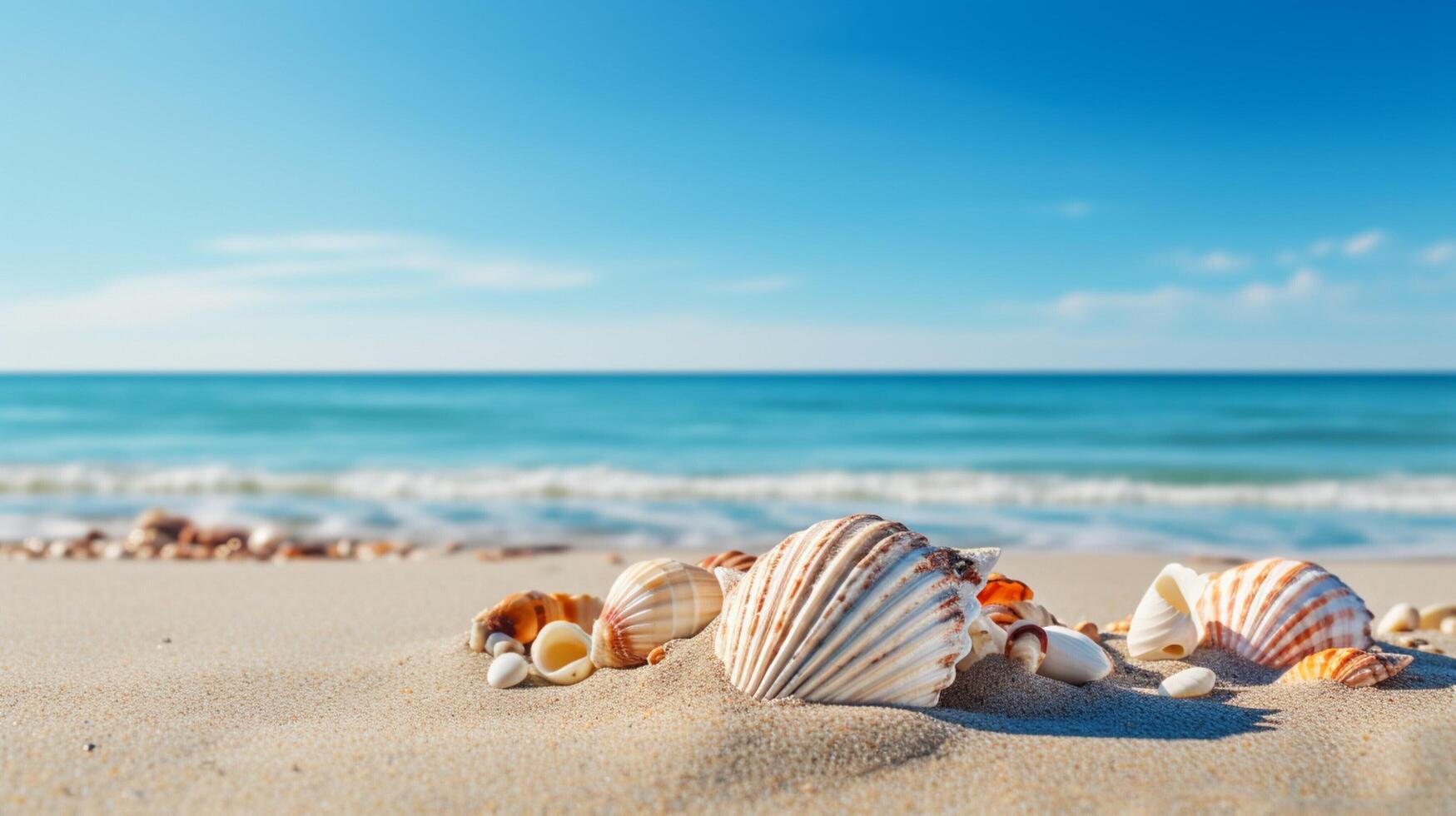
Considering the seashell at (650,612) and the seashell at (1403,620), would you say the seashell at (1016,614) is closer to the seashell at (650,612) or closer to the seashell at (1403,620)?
the seashell at (650,612)

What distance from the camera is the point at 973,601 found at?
2.50 metres

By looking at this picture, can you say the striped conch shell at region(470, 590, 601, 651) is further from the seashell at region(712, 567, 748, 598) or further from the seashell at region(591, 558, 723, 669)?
the seashell at region(712, 567, 748, 598)

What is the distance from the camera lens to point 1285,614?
3158 millimetres

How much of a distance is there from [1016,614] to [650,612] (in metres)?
1.21

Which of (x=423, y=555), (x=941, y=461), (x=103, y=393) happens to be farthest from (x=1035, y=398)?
(x=103, y=393)

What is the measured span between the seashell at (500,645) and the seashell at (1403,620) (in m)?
4.00

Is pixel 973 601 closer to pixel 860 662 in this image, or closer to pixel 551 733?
pixel 860 662

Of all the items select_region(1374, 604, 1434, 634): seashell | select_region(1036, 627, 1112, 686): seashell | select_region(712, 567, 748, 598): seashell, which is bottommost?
select_region(1374, 604, 1434, 634): seashell

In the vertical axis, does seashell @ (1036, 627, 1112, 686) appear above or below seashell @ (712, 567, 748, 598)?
below

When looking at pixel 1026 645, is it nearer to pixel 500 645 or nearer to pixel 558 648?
pixel 558 648

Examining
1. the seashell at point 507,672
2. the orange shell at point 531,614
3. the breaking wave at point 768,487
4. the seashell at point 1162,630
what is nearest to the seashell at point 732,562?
the orange shell at point 531,614

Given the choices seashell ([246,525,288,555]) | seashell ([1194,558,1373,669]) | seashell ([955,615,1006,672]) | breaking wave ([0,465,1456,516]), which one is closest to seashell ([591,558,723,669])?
seashell ([955,615,1006,672])

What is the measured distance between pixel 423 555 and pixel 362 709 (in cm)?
519

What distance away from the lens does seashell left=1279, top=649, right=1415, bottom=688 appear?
2850mm
